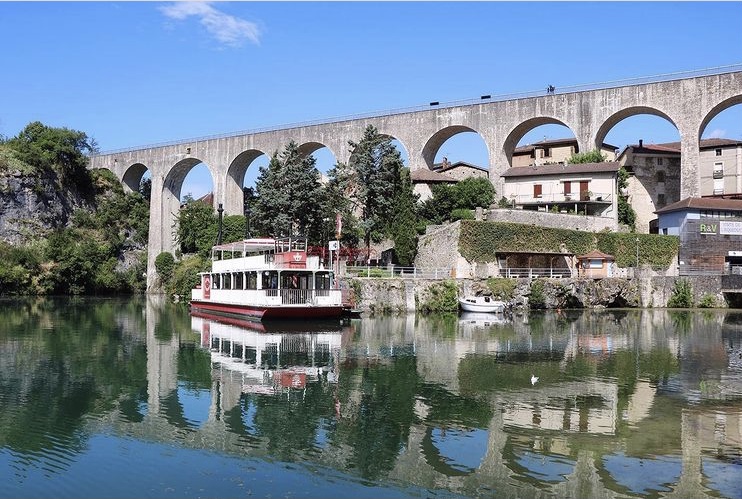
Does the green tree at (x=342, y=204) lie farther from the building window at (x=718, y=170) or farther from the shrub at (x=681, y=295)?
the building window at (x=718, y=170)

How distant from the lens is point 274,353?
80.3 ft

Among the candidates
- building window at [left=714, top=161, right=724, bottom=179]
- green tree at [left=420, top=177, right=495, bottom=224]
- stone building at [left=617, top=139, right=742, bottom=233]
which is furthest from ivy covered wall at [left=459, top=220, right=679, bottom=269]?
building window at [left=714, top=161, right=724, bottom=179]

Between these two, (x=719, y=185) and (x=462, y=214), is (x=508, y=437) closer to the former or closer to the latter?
A: (x=462, y=214)

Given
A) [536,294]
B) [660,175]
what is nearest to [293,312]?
[536,294]

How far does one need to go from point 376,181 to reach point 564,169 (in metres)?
14.4

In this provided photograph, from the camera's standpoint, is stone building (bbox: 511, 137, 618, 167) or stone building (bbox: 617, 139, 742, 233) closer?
stone building (bbox: 617, 139, 742, 233)

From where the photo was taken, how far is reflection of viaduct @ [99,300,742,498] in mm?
10578

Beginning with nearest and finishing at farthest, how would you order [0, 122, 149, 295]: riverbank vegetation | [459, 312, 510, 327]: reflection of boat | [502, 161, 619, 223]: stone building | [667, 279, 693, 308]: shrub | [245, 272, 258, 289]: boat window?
[459, 312, 510, 327]: reflection of boat < [245, 272, 258, 289]: boat window < [667, 279, 693, 308]: shrub < [502, 161, 619, 223]: stone building < [0, 122, 149, 295]: riverbank vegetation

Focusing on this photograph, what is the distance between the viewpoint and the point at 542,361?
22000 millimetres

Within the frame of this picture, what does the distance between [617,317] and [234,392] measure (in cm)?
2698

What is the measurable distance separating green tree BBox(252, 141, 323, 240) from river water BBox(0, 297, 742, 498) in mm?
22795

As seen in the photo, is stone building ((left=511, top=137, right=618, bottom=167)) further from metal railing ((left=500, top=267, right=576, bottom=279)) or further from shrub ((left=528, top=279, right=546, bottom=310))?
shrub ((left=528, top=279, right=546, bottom=310))

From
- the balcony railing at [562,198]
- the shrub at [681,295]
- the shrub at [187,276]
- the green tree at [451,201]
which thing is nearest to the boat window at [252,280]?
the green tree at [451,201]

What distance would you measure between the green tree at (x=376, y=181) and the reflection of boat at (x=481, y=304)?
814cm
